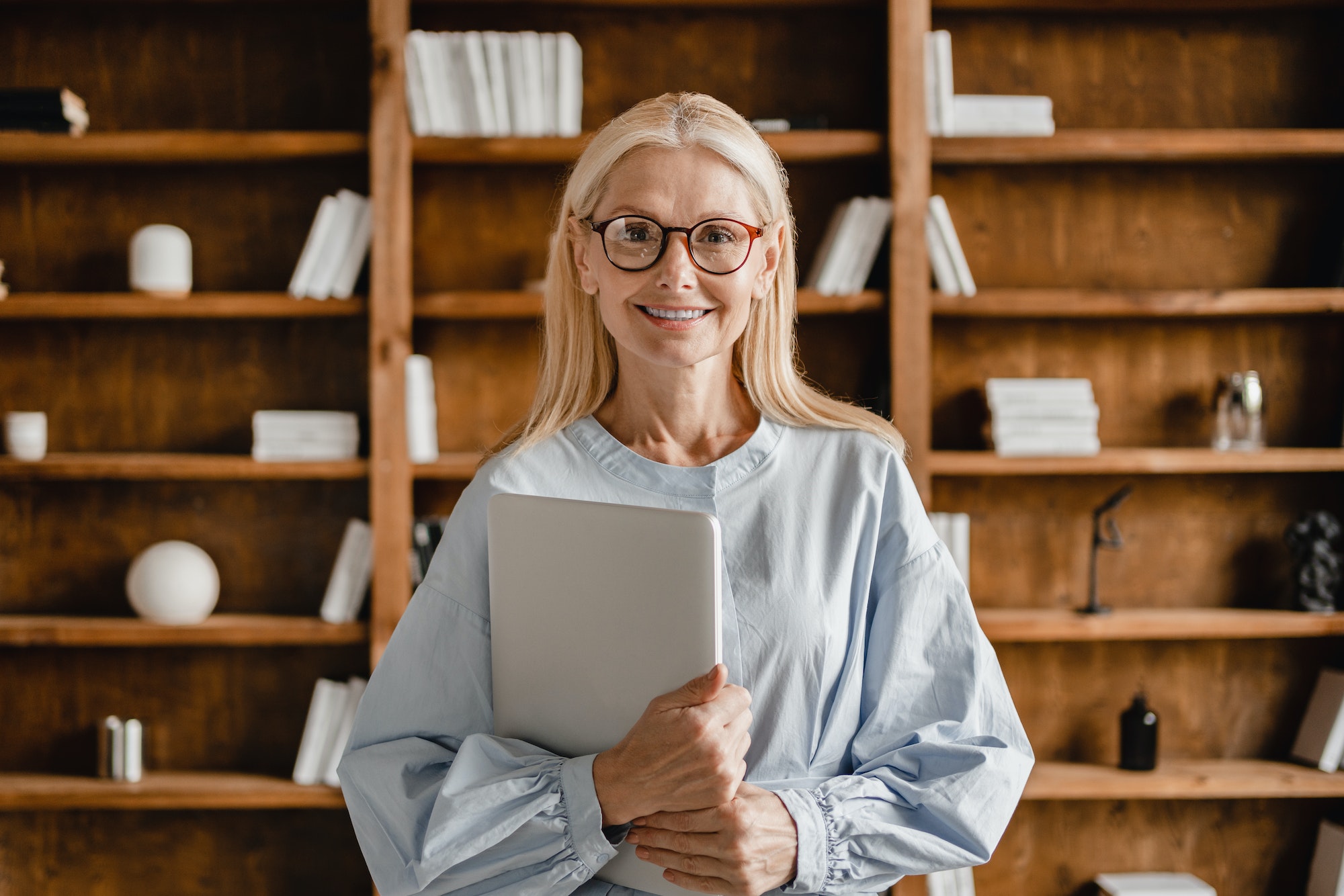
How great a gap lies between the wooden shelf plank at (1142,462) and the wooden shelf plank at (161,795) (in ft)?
5.73

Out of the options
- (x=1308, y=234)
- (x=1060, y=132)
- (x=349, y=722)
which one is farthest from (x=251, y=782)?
(x=1308, y=234)

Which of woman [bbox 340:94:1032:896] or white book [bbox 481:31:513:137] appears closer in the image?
woman [bbox 340:94:1032:896]

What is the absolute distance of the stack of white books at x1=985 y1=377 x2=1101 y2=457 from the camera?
8.22 ft

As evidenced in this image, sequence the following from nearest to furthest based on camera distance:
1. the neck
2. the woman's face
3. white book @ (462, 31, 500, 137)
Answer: the woman's face → the neck → white book @ (462, 31, 500, 137)

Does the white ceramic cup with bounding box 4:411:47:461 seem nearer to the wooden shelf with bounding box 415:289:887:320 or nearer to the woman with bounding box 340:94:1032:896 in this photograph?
the wooden shelf with bounding box 415:289:887:320

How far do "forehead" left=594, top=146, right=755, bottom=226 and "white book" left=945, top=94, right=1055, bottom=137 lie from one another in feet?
5.39

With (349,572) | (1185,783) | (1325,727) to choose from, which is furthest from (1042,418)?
(349,572)

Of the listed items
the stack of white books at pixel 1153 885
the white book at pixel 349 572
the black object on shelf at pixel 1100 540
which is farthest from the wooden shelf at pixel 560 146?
the stack of white books at pixel 1153 885

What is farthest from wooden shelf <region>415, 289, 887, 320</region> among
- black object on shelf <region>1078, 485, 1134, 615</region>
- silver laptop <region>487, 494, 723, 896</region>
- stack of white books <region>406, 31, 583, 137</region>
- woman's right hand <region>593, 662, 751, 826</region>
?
woman's right hand <region>593, 662, 751, 826</region>

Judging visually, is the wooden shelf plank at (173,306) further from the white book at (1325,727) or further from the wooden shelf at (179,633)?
the white book at (1325,727)

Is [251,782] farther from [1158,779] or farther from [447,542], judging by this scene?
[1158,779]

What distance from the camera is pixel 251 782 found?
2.54 m

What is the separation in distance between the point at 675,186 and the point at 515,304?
1.46 metres

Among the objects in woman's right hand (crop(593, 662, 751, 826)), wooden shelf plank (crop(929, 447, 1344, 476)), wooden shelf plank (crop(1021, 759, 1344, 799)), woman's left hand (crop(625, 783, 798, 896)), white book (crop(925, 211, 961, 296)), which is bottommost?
wooden shelf plank (crop(1021, 759, 1344, 799))
